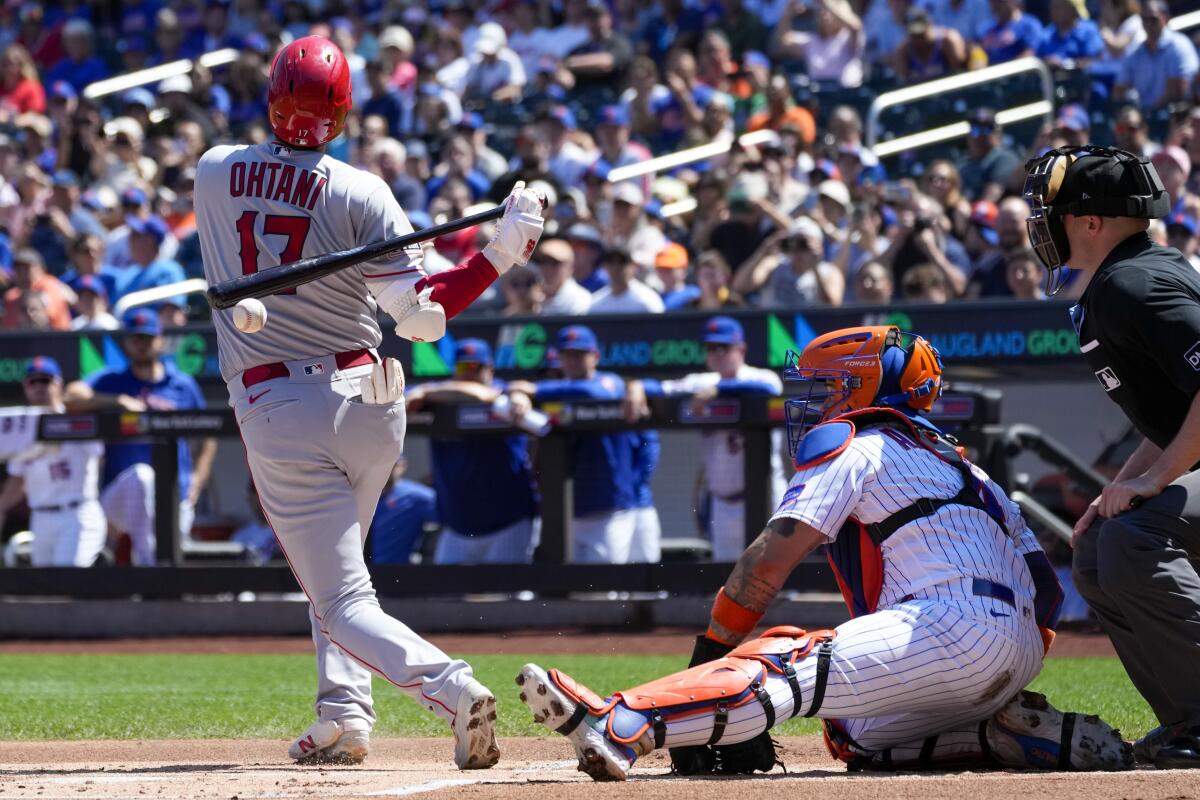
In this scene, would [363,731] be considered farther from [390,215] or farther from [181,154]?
[181,154]

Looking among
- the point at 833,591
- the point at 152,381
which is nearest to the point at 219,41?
the point at 152,381

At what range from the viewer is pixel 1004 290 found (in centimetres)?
1071

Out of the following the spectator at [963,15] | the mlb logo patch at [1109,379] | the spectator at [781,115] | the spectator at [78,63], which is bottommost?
the mlb logo patch at [1109,379]

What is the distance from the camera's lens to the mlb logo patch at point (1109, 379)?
4.72 metres

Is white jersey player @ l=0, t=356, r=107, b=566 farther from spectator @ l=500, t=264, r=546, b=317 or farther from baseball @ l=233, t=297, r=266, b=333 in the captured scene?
baseball @ l=233, t=297, r=266, b=333

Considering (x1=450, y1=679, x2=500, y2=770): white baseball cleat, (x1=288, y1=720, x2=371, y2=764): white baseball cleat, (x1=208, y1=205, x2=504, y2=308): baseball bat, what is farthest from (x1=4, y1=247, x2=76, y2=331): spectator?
(x1=450, y1=679, x2=500, y2=770): white baseball cleat

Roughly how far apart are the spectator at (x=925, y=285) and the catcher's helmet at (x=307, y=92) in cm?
594

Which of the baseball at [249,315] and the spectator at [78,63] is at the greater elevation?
the spectator at [78,63]

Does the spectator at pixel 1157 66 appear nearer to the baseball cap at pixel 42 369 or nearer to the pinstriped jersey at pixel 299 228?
the baseball cap at pixel 42 369

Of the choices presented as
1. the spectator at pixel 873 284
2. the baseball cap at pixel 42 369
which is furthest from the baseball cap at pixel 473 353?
Answer: the baseball cap at pixel 42 369

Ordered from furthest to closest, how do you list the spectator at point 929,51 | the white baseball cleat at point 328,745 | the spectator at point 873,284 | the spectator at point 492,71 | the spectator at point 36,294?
the spectator at point 492,71 < the spectator at point 929,51 < the spectator at point 36,294 < the spectator at point 873,284 < the white baseball cleat at point 328,745

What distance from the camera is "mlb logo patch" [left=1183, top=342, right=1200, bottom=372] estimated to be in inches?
175

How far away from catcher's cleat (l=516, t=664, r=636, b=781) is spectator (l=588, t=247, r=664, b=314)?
275 inches

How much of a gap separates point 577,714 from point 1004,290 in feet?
23.3
